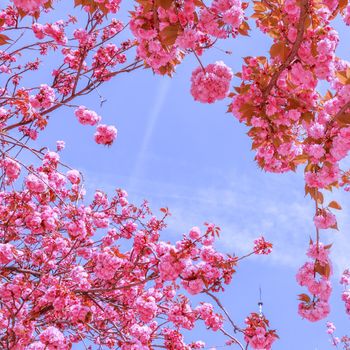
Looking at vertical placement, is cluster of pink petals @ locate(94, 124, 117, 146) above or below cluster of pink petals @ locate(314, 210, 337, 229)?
above

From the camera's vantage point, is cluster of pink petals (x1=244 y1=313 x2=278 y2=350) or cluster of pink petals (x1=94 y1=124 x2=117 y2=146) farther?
cluster of pink petals (x1=94 y1=124 x2=117 y2=146)

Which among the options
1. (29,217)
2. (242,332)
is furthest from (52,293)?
(242,332)

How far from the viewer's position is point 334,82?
3773 mm

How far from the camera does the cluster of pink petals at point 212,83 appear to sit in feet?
11.4

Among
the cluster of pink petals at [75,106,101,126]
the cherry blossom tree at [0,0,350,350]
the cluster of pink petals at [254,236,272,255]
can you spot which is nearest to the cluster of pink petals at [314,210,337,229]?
the cherry blossom tree at [0,0,350,350]

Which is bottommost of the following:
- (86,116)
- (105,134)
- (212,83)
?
(212,83)

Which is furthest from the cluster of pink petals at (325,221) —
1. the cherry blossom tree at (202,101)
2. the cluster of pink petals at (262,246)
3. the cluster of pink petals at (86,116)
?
the cluster of pink petals at (86,116)

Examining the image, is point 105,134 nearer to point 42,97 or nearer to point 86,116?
point 86,116

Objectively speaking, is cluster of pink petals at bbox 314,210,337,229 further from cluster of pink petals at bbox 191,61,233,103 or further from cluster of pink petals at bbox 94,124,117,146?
cluster of pink petals at bbox 94,124,117,146

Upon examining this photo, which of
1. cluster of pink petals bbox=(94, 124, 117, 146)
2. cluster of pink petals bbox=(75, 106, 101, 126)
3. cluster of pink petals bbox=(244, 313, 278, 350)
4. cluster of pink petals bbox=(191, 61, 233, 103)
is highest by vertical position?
cluster of pink petals bbox=(75, 106, 101, 126)

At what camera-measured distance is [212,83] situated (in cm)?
347

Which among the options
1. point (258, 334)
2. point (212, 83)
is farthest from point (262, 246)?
point (212, 83)

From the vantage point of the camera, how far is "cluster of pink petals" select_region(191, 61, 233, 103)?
3.48 m

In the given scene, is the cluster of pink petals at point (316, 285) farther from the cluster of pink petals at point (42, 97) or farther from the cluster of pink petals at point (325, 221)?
the cluster of pink petals at point (42, 97)
